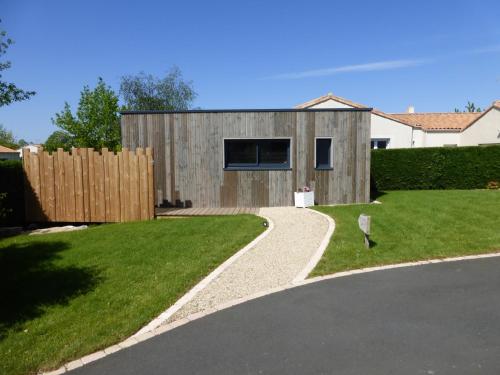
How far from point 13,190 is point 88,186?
2544 millimetres

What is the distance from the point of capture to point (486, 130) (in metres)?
29.8

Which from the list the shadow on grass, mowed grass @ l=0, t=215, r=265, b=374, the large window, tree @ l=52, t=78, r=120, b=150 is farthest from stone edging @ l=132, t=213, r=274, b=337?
tree @ l=52, t=78, r=120, b=150

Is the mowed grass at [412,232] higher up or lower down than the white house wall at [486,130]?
lower down

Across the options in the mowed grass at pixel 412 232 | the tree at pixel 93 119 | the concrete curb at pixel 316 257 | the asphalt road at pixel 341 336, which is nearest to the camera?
the asphalt road at pixel 341 336

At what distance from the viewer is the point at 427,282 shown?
6.21 m

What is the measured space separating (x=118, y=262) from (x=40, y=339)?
3.15 m

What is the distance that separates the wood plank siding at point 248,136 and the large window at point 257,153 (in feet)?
0.77

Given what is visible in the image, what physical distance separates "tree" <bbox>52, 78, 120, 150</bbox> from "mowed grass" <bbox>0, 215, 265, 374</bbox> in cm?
Result: 1738

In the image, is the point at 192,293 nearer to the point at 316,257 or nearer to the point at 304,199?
the point at 316,257

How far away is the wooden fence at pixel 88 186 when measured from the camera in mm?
12195

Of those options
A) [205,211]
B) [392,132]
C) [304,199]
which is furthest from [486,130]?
[205,211]

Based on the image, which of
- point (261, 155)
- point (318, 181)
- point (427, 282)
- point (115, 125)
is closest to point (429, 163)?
point (318, 181)

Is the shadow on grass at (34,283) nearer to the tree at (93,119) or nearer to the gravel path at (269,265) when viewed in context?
the gravel path at (269,265)

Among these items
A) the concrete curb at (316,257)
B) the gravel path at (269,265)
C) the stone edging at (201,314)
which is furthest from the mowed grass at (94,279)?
the concrete curb at (316,257)
